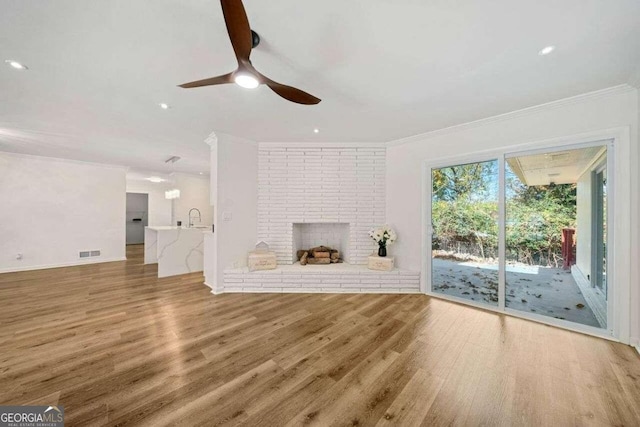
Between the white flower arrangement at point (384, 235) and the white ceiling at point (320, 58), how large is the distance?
5.21 ft

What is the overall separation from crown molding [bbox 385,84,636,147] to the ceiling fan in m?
2.23

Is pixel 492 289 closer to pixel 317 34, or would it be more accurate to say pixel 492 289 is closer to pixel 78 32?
pixel 317 34

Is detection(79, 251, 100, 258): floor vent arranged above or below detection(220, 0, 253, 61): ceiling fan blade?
below

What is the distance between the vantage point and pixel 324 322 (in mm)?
2428

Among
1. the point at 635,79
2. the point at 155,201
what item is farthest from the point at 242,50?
the point at 155,201

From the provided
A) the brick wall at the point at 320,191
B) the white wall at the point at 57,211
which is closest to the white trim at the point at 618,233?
the brick wall at the point at 320,191

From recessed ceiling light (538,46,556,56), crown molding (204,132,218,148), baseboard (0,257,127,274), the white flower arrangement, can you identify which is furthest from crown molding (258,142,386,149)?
baseboard (0,257,127,274)

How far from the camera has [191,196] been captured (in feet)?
22.7

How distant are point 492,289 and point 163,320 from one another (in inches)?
159

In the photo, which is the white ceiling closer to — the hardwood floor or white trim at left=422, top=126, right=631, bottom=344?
white trim at left=422, top=126, right=631, bottom=344

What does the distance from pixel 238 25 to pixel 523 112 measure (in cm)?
304

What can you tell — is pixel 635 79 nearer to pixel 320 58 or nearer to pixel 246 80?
pixel 320 58

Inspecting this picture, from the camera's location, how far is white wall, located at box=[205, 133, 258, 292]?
3.39 m

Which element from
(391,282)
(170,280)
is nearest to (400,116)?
(391,282)
